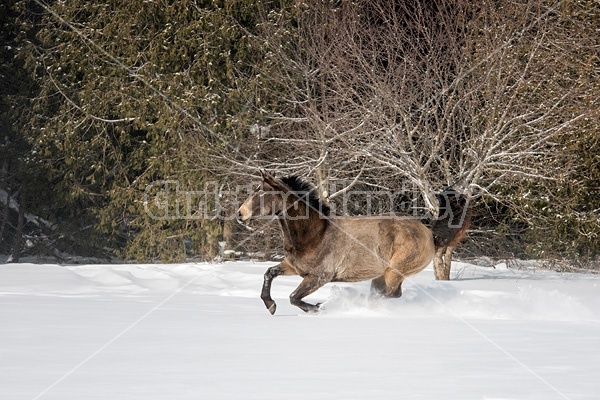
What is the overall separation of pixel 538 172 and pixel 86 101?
13665 mm

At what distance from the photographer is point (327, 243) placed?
426 inches

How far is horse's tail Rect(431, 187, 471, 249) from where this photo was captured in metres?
12.3

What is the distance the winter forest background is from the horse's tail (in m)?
3.35

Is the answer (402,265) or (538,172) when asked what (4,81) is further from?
(402,265)

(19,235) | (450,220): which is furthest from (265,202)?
(19,235)

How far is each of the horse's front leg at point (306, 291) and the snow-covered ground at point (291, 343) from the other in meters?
0.19

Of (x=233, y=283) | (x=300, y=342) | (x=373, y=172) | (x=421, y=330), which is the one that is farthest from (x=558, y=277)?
(x=300, y=342)

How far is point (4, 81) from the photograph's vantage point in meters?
29.6

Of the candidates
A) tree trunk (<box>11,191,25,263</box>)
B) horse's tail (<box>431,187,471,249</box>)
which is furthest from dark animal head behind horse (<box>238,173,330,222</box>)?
tree trunk (<box>11,191,25,263</box>)

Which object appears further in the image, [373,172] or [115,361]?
[373,172]

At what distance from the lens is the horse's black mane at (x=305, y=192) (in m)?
10.9

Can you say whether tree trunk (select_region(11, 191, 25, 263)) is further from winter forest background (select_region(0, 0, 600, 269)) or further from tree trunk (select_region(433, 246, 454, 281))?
tree trunk (select_region(433, 246, 454, 281))

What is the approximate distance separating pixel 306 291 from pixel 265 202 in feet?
4.05

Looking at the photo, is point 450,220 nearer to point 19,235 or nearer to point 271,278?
point 271,278
